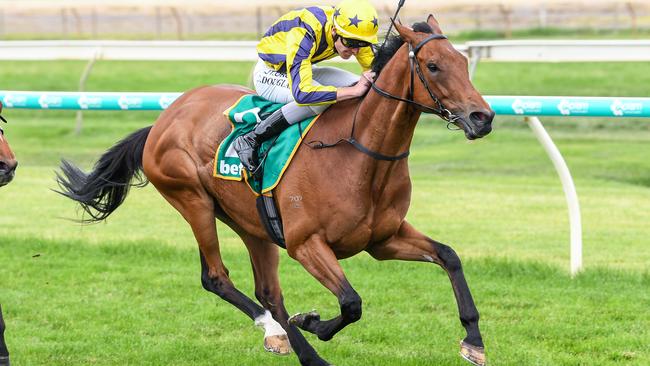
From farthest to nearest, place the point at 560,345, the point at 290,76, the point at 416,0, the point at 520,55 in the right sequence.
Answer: the point at 416,0 < the point at 520,55 < the point at 560,345 < the point at 290,76

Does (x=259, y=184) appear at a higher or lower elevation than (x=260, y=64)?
lower

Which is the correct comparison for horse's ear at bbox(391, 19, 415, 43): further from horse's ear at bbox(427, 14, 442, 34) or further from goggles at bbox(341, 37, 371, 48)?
goggles at bbox(341, 37, 371, 48)

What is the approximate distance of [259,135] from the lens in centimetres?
495

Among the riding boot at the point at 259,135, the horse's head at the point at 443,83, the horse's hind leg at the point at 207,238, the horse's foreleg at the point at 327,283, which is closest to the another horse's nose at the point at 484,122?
the horse's head at the point at 443,83

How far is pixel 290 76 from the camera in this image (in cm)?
473

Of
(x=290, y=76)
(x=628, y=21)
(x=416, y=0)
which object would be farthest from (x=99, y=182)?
(x=416, y=0)

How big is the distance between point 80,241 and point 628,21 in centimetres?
2540

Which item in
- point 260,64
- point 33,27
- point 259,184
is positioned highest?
point 260,64

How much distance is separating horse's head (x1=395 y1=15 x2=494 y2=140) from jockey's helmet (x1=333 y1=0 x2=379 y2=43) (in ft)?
0.70

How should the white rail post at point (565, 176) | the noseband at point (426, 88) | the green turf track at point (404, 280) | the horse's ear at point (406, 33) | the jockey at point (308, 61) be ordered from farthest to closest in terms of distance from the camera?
the white rail post at point (565, 176)
the green turf track at point (404, 280)
the jockey at point (308, 61)
the horse's ear at point (406, 33)
the noseband at point (426, 88)

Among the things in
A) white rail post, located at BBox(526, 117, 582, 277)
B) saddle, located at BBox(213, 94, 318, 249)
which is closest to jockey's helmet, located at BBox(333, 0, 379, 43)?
saddle, located at BBox(213, 94, 318, 249)

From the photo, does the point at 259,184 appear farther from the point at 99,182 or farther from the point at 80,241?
the point at 80,241

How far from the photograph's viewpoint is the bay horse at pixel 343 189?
429 cm

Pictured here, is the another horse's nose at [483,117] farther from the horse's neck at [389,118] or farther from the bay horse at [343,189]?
the horse's neck at [389,118]
